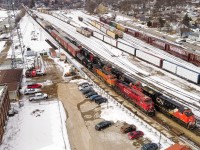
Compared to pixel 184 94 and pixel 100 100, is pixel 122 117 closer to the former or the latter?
pixel 100 100

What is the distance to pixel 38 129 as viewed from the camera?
31125mm

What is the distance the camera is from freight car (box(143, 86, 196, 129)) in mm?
29531

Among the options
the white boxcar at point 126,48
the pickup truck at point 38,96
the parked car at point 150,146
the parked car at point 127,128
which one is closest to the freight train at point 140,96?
the parked car at point 127,128

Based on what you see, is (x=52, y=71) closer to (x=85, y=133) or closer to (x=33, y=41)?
(x=85, y=133)

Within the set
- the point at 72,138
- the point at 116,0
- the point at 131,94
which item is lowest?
the point at 72,138

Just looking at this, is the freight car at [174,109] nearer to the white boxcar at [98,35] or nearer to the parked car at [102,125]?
the parked car at [102,125]

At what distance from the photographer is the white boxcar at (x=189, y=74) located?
42.6m

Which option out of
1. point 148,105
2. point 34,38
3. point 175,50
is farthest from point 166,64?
point 34,38

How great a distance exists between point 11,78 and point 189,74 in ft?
96.5

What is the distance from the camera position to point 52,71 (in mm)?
50406

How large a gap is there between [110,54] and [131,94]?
26.7 metres

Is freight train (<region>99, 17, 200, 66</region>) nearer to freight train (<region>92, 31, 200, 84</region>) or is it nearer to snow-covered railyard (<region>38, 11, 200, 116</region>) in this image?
snow-covered railyard (<region>38, 11, 200, 116</region>)

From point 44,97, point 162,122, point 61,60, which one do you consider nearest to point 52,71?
point 61,60

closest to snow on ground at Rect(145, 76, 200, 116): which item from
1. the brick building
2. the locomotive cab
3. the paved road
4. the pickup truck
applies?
the locomotive cab
